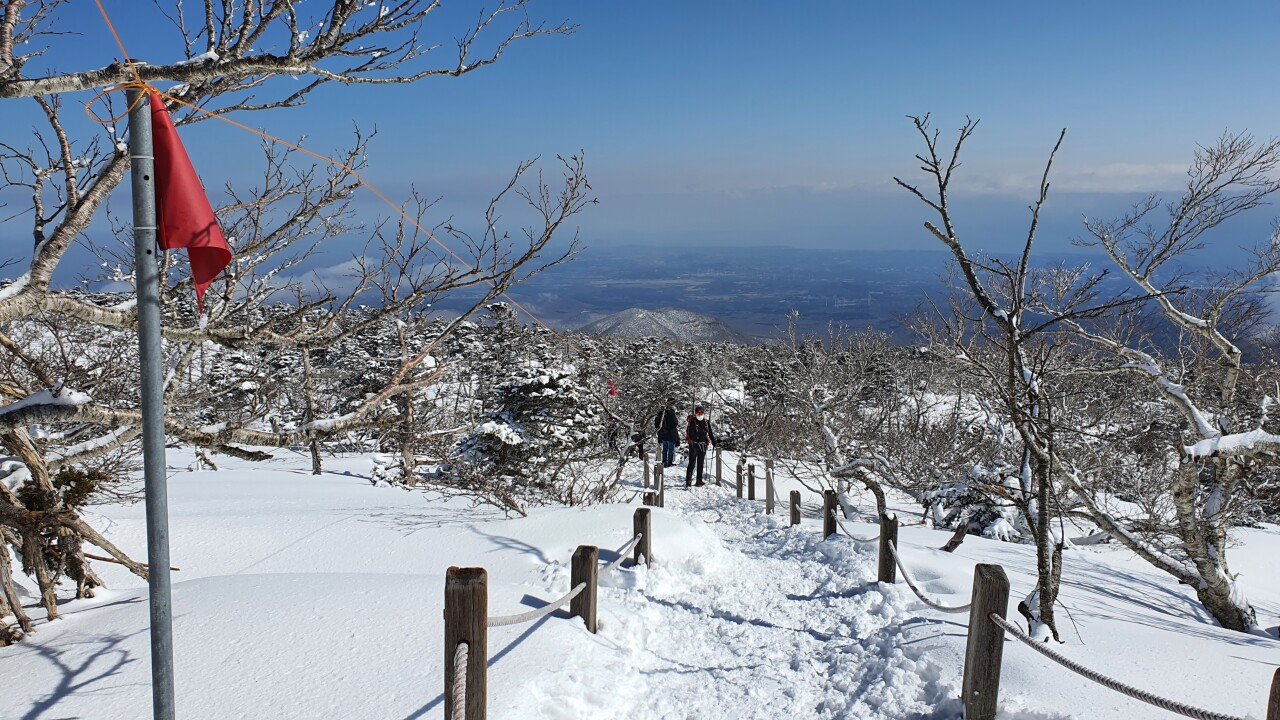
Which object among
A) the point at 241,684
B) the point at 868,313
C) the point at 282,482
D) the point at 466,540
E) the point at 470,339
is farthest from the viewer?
the point at 868,313

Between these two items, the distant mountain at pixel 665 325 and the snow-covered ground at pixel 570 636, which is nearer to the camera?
the snow-covered ground at pixel 570 636

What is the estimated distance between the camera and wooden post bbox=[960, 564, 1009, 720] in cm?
355

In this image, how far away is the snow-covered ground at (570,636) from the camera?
3.45 meters

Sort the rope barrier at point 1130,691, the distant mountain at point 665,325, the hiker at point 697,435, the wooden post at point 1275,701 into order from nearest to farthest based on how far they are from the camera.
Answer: the wooden post at point 1275,701 < the rope barrier at point 1130,691 < the hiker at point 697,435 < the distant mountain at point 665,325

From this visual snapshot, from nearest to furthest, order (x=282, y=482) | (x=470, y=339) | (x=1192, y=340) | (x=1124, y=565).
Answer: (x=1192, y=340)
(x=1124, y=565)
(x=282, y=482)
(x=470, y=339)

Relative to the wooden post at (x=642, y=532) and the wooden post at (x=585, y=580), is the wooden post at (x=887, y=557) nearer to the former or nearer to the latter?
the wooden post at (x=642, y=532)

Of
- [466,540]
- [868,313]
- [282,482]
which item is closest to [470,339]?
[282,482]

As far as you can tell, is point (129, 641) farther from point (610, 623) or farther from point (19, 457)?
point (610, 623)

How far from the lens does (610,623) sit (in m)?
4.91

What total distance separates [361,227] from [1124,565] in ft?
43.8

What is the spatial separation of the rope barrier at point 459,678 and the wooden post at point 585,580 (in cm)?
172

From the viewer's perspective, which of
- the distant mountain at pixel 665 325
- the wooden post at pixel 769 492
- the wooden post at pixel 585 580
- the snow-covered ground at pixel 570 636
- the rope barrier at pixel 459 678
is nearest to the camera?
the rope barrier at pixel 459 678

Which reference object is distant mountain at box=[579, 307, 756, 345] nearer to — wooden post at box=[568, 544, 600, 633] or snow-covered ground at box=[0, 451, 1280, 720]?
snow-covered ground at box=[0, 451, 1280, 720]

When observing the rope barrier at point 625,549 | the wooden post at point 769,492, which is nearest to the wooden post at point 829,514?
the rope barrier at point 625,549
